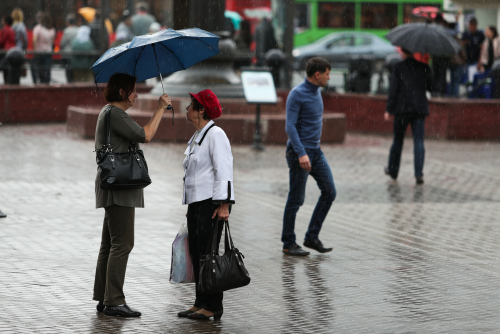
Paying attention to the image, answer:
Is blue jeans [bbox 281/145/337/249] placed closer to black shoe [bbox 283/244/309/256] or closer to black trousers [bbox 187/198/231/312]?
black shoe [bbox 283/244/309/256]

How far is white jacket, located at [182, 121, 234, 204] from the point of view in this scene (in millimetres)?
5594

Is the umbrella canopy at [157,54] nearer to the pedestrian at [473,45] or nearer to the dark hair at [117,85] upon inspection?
the dark hair at [117,85]

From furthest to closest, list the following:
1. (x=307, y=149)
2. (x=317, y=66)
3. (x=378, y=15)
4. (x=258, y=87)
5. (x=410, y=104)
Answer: (x=378, y=15) → (x=258, y=87) → (x=410, y=104) → (x=307, y=149) → (x=317, y=66)

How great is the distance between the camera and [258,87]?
14922 millimetres

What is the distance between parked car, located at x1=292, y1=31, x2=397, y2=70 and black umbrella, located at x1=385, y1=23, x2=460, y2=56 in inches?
809

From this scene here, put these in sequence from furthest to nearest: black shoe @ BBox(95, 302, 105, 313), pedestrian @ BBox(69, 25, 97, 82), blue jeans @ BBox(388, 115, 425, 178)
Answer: pedestrian @ BBox(69, 25, 97, 82), blue jeans @ BBox(388, 115, 425, 178), black shoe @ BBox(95, 302, 105, 313)

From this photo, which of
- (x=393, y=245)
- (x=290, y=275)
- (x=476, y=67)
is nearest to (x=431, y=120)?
(x=476, y=67)

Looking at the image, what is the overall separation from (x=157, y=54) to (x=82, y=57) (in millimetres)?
16490

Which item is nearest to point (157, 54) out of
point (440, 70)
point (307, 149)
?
point (307, 149)

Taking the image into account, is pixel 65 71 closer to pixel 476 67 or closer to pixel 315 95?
pixel 476 67

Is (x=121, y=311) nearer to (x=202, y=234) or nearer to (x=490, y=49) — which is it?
(x=202, y=234)

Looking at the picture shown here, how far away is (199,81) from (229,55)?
31.4 inches

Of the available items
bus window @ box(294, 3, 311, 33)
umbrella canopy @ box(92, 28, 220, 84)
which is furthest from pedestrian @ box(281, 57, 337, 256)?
bus window @ box(294, 3, 311, 33)

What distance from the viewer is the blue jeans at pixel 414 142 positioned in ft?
38.7
